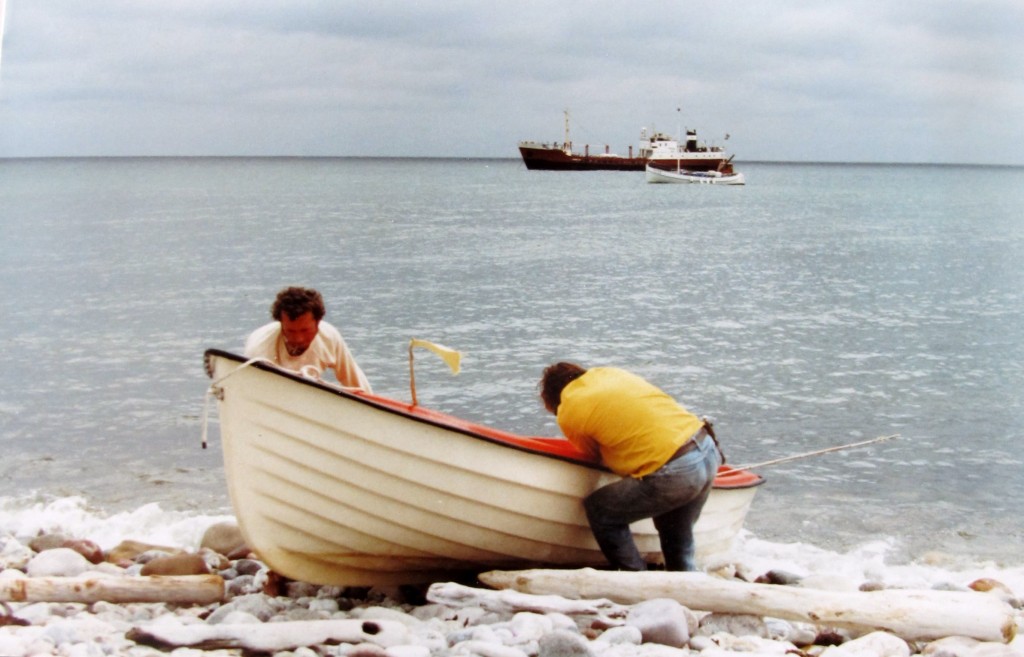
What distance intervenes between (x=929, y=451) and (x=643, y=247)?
1057 inches

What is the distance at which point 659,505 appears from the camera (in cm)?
603

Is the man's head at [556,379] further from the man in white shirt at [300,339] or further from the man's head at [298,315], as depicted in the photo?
the man's head at [298,315]

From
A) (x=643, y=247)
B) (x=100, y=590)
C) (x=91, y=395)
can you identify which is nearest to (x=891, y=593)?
(x=100, y=590)

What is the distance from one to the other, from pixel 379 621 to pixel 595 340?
44.6 ft

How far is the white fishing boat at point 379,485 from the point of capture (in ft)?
18.5

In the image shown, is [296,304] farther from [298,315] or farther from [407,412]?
[407,412]

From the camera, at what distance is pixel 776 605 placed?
5.50 m

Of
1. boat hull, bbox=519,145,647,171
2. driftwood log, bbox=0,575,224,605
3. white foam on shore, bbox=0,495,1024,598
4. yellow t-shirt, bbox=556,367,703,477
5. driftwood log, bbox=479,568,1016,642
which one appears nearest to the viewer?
driftwood log, bbox=479,568,1016,642

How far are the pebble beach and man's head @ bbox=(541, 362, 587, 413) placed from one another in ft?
3.45

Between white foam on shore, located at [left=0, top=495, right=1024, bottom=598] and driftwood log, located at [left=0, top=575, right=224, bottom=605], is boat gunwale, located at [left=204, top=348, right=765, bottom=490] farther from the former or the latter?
white foam on shore, located at [left=0, top=495, right=1024, bottom=598]

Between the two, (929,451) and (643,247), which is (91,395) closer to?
(929,451)

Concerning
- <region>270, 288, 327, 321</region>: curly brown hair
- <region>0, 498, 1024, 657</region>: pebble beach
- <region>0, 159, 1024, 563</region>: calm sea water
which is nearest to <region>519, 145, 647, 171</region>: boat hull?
<region>0, 159, 1024, 563</region>: calm sea water

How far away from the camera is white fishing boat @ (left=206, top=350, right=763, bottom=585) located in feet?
18.5

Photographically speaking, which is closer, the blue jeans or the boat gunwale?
the boat gunwale
